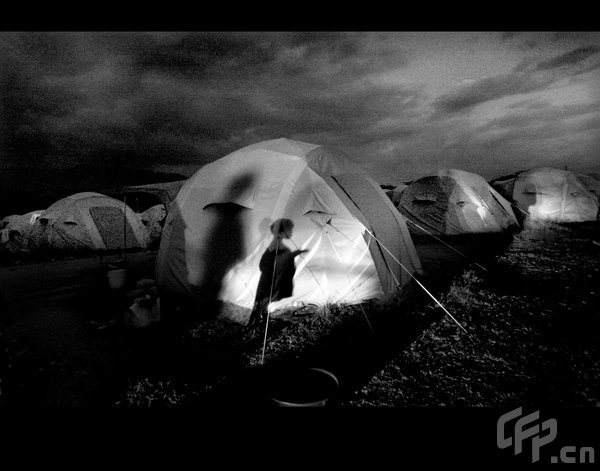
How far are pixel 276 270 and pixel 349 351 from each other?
1841 millimetres

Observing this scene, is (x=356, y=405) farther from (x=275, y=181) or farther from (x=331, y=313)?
(x=275, y=181)

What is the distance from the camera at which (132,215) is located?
1332 cm

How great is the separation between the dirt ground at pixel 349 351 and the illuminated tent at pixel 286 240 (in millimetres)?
484

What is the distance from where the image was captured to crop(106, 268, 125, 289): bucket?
6859mm

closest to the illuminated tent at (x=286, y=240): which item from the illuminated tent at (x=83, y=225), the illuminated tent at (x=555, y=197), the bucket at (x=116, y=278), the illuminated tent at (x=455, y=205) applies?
the bucket at (x=116, y=278)

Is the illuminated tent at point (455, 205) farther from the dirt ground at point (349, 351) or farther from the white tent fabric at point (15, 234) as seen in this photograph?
the white tent fabric at point (15, 234)

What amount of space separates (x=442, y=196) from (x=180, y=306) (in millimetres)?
12763

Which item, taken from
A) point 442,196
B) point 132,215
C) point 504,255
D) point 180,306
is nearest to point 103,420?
point 180,306

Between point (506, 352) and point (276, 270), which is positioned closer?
point (506, 352)

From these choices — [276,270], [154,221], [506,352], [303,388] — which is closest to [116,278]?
[276,270]

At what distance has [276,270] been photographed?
5434 millimetres

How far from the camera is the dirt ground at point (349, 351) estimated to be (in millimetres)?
3385

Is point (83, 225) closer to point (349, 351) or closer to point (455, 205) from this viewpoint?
point (349, 351)

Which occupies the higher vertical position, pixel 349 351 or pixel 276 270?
pixel 276 270
